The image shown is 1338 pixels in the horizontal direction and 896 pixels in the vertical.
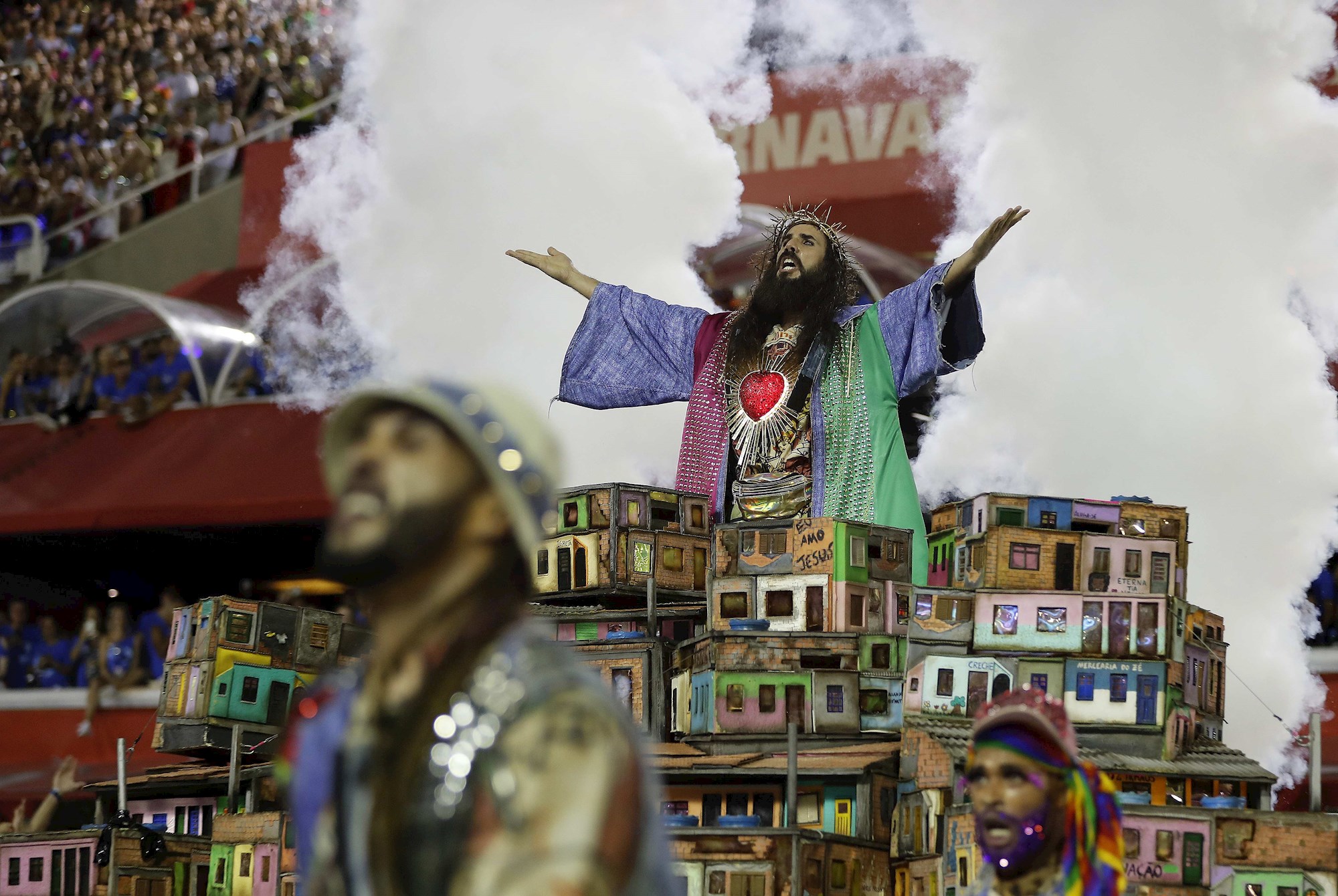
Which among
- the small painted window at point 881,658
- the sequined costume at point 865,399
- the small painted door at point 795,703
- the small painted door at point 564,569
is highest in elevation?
the sequined costume at point 865,399

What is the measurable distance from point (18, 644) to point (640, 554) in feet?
23.5

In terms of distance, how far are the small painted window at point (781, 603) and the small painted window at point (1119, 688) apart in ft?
3.98

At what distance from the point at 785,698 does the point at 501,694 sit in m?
4.75

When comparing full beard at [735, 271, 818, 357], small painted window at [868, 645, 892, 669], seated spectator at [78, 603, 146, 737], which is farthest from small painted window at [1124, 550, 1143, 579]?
seated spectator at [78, 603, 146, 737]

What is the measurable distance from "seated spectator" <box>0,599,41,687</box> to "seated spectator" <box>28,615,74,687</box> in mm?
45

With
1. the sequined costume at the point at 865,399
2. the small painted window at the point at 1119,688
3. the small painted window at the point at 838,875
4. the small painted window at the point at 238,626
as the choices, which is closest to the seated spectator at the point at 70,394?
the small painted window at the point at 238,626

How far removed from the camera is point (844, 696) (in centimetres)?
666

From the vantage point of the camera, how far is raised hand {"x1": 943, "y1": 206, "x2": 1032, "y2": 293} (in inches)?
263

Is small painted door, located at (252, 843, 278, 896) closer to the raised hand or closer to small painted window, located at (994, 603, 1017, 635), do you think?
small painted window, located at (994, 603, 1017, 635)

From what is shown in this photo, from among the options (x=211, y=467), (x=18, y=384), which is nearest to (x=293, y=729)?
(x=211, y=467)

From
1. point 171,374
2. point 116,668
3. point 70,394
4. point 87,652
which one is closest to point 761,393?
point 116,668

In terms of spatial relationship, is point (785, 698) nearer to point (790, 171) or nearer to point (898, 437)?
point (898, 437)

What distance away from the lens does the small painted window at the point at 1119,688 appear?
6324 millimetres

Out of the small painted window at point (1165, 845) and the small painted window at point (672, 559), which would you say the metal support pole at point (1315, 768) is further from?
the small painted window at point (672, 559)
